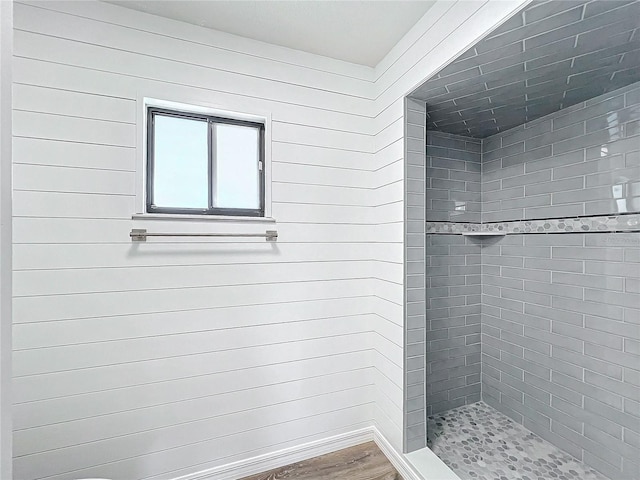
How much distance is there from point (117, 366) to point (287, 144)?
1569mm

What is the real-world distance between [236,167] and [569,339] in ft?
7.88

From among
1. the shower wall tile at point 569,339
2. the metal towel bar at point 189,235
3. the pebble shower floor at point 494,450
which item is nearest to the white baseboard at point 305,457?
the pebble shower floor at point 494,450

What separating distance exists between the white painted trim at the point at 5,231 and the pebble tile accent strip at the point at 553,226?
7.95 feet

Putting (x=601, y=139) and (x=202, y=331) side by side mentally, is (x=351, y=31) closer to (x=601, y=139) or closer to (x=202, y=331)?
(x=601, y=139)

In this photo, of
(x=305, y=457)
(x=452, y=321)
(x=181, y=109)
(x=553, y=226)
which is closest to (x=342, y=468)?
(x=305, y=457)

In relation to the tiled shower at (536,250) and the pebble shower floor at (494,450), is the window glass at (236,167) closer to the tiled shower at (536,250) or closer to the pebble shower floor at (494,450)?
the tiled shower at (536,250)

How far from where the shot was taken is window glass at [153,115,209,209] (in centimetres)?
181

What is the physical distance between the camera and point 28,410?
150cm

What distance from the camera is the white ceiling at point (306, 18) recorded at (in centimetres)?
166

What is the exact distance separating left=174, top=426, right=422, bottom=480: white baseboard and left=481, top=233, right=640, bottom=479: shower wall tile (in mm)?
1094

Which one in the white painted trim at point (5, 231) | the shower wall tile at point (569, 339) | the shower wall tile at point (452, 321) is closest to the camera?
the white painted trim at point (5, 231)

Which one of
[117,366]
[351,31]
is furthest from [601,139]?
[117,366]

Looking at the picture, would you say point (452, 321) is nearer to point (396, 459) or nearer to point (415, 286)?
point (415, 286)

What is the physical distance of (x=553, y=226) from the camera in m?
2.14
